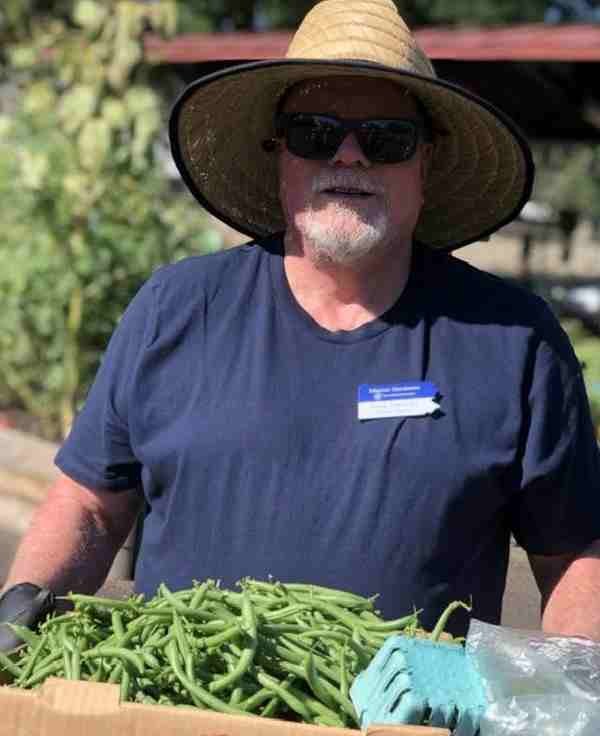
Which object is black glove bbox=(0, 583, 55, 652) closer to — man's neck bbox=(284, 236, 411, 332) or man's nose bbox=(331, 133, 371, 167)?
man's neck bbox=(284, 236, 411, 332)

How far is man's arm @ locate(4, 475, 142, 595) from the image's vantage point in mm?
3098

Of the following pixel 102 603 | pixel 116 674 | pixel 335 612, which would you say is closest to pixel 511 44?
pixel 335 612

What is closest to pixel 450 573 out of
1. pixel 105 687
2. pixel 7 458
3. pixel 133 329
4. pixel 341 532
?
pixel 341 532

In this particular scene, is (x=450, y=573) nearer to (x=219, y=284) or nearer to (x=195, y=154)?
(x=219, y=284)

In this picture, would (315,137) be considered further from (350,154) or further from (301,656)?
(301,656)

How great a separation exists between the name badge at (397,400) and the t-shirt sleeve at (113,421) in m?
0.49

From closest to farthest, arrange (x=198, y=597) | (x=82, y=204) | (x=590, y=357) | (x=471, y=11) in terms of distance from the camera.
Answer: (x=198, y=597) → (x=82, y=204) → (x=590, y=357) → (x=471, y=11)

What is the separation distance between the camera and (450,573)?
3.05 meters

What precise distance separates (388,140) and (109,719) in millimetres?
1563

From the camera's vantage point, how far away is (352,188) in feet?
10.3

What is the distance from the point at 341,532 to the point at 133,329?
2.13 feet

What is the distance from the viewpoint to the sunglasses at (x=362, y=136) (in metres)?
3.17

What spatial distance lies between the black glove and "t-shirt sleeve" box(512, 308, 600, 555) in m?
0.98

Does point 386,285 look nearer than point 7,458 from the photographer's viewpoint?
Yes
